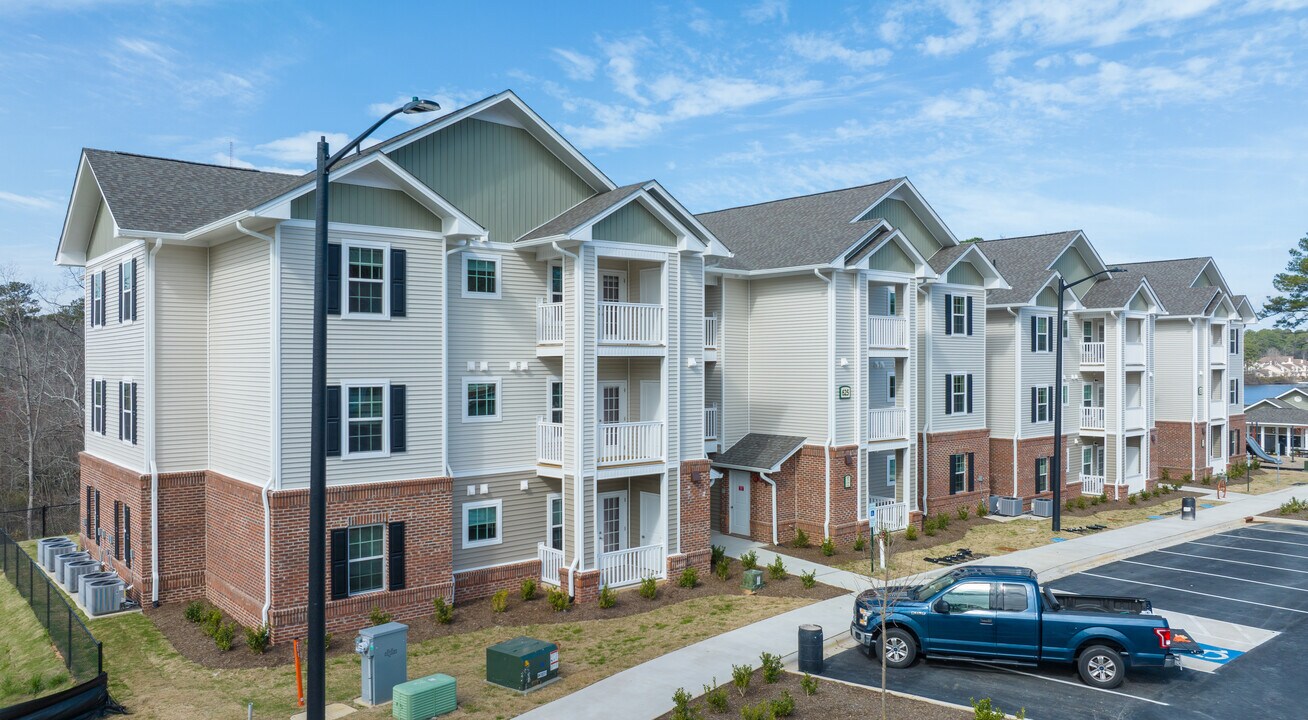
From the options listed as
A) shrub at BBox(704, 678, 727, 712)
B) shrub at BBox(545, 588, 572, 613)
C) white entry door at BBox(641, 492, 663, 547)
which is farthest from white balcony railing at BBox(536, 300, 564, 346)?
shrub at BBox(704, 678, 727, 712)

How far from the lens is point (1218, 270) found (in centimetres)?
4584

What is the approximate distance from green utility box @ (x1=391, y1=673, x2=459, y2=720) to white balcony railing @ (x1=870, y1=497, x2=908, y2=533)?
56.3ft

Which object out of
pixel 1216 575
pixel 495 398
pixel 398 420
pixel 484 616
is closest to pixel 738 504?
pixel 495 398

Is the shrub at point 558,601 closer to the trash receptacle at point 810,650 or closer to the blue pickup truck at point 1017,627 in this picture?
the trash receptacle at point 810,650

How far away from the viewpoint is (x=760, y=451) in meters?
27.4

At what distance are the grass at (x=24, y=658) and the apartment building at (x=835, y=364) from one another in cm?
1784

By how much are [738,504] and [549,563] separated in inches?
340

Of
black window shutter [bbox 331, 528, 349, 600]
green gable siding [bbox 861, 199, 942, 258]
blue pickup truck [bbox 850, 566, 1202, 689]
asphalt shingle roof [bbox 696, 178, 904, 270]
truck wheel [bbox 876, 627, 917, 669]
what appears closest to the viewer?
blue pickup truck [bbox 850, 566, 1202, 689]

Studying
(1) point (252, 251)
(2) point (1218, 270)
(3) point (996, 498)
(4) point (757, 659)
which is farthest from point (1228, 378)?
A: (1) point (252, 251)

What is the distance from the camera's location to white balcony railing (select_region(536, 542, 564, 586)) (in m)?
20.8

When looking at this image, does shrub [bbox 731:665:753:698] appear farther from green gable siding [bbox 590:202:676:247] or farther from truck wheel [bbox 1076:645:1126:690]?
green gable siding [bbox 590:202:676:247]

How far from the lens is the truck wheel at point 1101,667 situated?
14.6 meters

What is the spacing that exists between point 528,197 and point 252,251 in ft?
21.7

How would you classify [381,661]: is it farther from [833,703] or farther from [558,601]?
[833,703]
